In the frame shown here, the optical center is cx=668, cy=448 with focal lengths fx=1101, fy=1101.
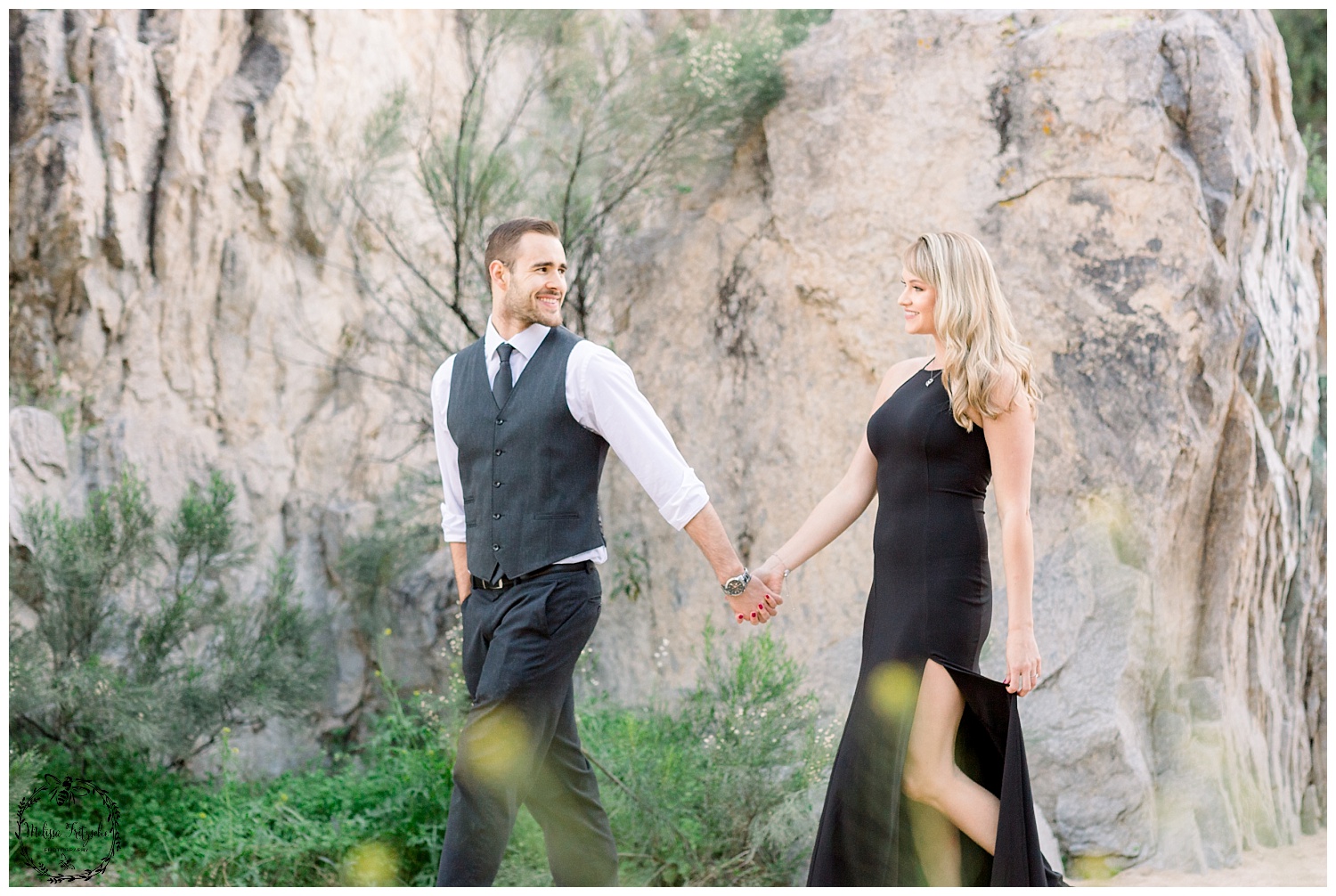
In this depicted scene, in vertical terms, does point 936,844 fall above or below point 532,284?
below

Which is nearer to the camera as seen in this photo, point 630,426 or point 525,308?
point 630,426

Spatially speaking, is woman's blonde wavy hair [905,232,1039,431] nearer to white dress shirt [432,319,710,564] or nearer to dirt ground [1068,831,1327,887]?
white dress shirt [432,319,710,564]

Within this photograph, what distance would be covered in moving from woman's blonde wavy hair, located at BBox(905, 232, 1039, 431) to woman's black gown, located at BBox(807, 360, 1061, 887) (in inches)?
3.4

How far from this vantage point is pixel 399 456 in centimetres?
622

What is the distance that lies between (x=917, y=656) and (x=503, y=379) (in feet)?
4.38

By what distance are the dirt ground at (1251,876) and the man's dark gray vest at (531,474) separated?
2.73 meters

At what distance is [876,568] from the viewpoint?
3.05m

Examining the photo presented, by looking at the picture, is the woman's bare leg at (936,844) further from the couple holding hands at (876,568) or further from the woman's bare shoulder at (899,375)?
the woman's bare shoulder at (899,375)

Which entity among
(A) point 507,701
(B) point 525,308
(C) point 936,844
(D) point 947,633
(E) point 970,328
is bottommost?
(C) point 936,844

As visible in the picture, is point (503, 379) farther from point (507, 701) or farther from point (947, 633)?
point (947, 633)

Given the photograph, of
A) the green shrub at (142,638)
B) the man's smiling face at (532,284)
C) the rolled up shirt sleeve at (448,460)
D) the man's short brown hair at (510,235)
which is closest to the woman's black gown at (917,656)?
the man's smiling face at (532,284)

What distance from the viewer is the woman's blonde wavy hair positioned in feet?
9.36

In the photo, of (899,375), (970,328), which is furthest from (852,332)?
(970,328)

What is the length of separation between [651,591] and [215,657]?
7.05 feet
